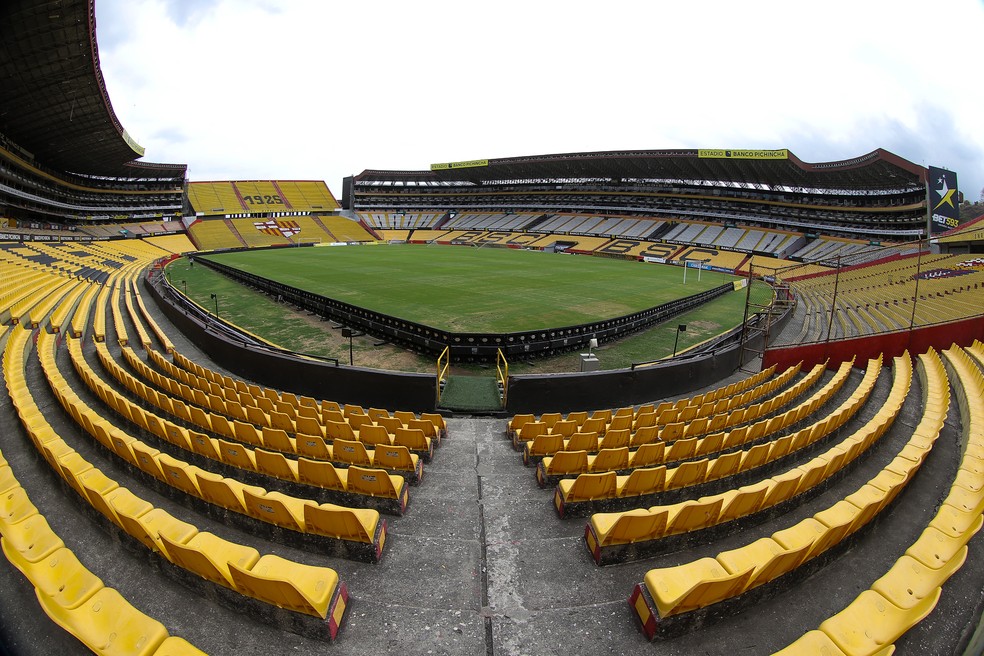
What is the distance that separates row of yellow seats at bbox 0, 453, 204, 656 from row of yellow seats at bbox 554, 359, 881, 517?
4166mm

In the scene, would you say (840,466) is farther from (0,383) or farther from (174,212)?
(174,212)

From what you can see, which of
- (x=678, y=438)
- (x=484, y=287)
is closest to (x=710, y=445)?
(x=678, y=438)

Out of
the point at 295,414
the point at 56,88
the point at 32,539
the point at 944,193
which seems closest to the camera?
the point at 32,539

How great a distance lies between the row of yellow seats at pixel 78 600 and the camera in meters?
3.29

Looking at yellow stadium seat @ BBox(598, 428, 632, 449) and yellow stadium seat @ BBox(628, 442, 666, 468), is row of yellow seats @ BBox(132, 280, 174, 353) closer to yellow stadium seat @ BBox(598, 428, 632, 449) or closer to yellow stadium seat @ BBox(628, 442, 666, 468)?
yellow stadium seat @ BBox(598, 428, 632, 449)

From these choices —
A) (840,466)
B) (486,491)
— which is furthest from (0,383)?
(840,466)

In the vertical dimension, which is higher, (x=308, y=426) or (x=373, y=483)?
(x=373, y=483)

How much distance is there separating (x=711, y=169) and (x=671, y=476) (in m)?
71.6

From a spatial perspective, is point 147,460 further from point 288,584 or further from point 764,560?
point 764,560

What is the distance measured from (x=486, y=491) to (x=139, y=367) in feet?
37.4

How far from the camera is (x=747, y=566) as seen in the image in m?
4.15

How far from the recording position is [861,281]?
33.9 metres

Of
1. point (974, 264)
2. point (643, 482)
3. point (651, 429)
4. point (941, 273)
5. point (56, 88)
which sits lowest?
point (651, 429)

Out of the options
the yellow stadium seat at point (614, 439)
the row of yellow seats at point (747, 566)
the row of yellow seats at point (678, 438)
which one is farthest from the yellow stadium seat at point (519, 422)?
the row of yellow seats at point (747, 566)
